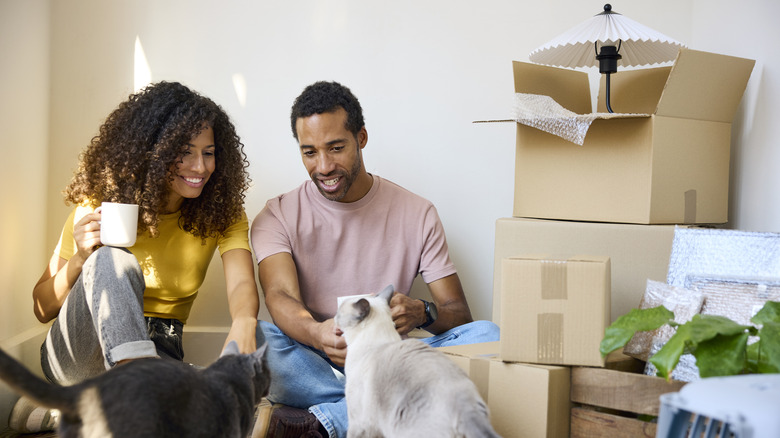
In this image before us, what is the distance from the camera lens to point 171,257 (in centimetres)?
202

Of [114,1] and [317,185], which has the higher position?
[114,1]

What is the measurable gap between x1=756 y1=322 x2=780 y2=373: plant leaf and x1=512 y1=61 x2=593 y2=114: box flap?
1.07 meters

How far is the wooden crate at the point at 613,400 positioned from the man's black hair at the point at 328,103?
1093 mm

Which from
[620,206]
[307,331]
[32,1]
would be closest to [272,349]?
[307,331]

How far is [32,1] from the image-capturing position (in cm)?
221

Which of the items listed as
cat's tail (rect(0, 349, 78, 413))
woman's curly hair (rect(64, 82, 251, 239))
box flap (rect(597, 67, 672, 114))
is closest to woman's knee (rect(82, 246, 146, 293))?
woman's curly hair (rect(64, 82, 251, 239))

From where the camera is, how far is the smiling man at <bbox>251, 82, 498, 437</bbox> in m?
1.88

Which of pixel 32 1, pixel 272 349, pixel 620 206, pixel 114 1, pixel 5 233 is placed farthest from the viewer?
pixel 114 1

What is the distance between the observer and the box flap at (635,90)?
2031 mm

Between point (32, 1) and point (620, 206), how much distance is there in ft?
6.85

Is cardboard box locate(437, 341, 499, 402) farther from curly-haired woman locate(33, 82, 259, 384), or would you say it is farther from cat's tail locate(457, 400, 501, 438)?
curly-haired woman locate(33, 82, 259, 384)

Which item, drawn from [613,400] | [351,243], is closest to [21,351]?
[351,243]

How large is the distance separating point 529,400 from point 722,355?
44 cm

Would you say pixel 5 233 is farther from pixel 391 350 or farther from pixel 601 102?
pixel 601 102
